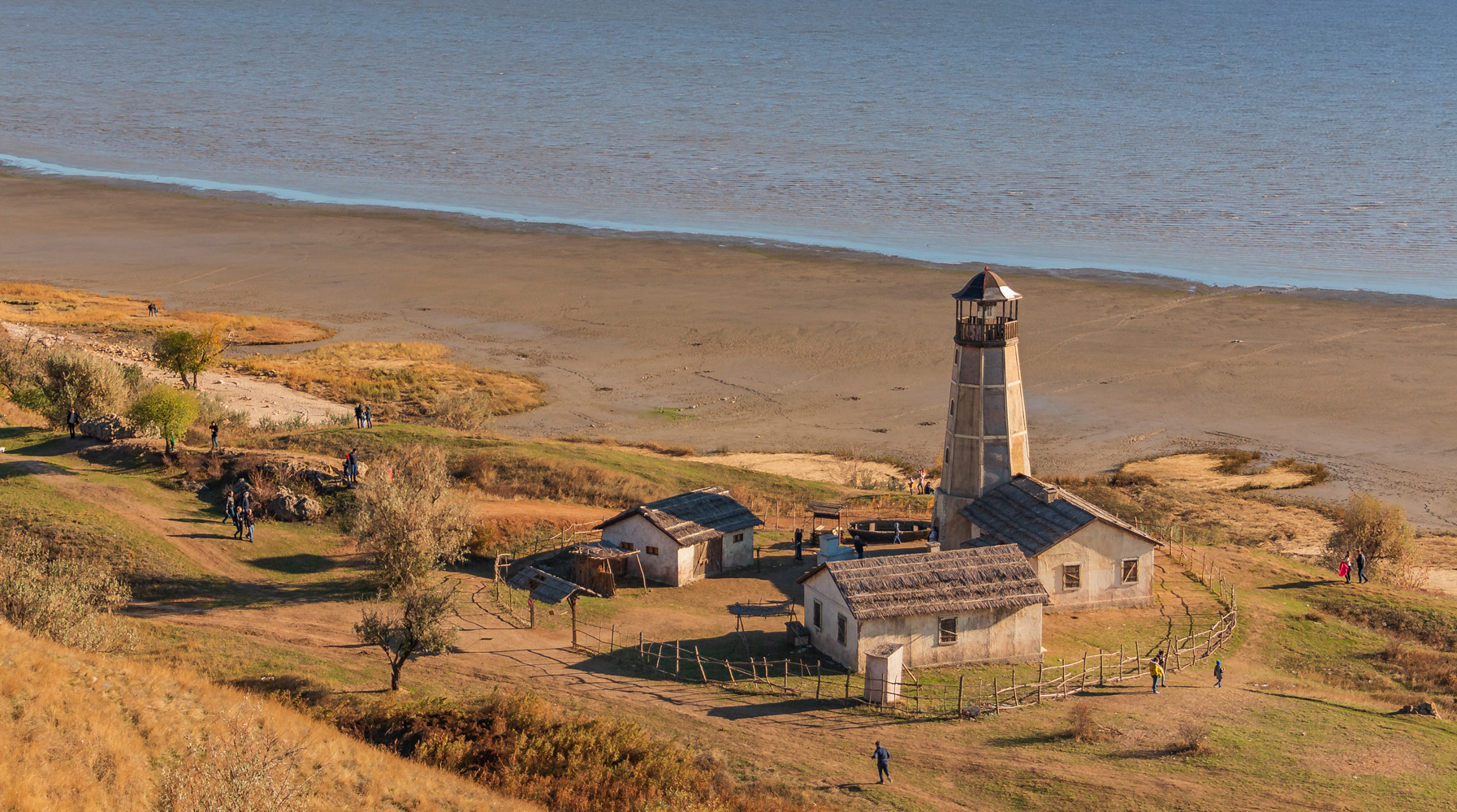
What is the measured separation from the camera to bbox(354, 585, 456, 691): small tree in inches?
1152

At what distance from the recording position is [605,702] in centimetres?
2981

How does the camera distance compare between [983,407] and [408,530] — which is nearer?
[408,530]

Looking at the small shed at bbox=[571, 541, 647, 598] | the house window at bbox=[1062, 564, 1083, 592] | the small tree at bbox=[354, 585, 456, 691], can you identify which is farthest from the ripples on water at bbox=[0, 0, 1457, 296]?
the small tree at bbox=[354, 585, 456, 691]

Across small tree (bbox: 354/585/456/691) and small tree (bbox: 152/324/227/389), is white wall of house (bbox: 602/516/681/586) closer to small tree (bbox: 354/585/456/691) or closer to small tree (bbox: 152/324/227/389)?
small tree (bbox: 354/585/456/691)

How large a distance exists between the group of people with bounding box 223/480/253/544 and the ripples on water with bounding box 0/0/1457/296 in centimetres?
5694

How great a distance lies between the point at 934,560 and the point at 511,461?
61.8 ft

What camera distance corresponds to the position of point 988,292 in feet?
129

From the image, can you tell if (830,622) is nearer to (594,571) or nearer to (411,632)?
(594,571)

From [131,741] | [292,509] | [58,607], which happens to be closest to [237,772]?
[131,741]

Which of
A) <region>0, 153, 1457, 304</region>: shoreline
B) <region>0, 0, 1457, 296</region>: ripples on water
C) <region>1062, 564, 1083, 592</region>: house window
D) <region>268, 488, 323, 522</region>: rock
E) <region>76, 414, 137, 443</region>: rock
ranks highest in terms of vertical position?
<region>0, 0, 1457, 296</region>: ripples on water

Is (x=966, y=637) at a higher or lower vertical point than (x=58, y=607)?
lower

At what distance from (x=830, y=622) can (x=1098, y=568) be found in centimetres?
912

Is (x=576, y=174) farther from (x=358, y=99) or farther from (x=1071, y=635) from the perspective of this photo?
(x=1071, y=635)

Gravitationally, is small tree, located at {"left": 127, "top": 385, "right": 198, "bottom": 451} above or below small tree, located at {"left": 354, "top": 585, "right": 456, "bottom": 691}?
above
